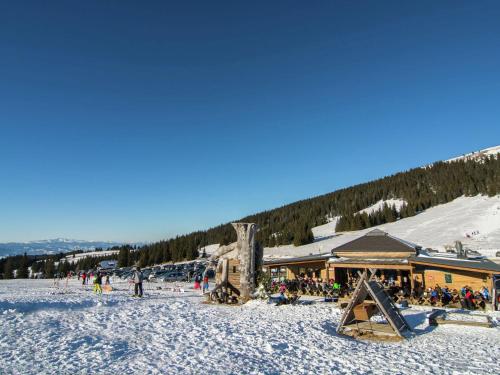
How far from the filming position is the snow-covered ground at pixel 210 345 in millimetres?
8680

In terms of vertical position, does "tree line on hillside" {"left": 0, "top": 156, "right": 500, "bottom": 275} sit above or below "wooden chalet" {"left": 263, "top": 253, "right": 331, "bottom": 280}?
above

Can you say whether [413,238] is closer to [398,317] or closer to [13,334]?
[398,317]

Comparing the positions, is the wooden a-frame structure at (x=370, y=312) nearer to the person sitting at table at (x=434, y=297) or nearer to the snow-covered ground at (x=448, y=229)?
the person sitting at table at (x=434, y=297)

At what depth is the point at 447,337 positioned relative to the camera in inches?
476

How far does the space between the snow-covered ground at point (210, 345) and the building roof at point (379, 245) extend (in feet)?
37.6

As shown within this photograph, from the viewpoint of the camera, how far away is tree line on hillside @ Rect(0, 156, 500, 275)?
7488 centimetres

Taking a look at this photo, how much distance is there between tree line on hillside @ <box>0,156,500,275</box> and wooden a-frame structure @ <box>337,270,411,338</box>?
52.6m

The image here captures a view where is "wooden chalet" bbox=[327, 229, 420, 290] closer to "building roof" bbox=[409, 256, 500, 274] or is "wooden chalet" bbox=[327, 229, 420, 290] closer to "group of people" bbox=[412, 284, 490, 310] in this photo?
"building roof" bbox=[409, 256, 500, 274]

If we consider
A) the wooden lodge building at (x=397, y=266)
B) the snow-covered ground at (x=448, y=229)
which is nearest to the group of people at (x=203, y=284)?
the wooden lodge building at (x=397, y=266)

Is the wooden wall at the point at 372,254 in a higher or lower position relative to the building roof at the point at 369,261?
higher

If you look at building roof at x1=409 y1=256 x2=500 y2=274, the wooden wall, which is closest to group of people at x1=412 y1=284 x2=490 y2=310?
building roof at x1=409 y1=256 x2=500 y2=274

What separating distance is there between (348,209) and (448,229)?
38504 mm

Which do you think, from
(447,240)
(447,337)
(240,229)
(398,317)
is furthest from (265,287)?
(447,240)

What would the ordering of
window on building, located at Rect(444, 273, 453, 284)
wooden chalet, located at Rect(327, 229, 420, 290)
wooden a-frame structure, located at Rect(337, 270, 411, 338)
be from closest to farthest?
wooden a-frame structure, located at Rect(337, 270, 411, 338) < window on building, located at Rect(444, 273, 453, 284) < wooden chalet, located at Rect(327, 229, 420, 290)
